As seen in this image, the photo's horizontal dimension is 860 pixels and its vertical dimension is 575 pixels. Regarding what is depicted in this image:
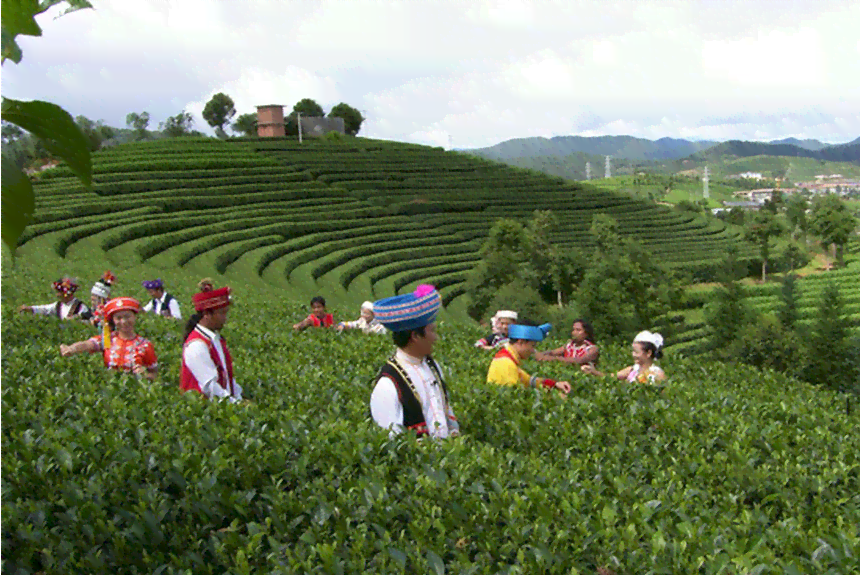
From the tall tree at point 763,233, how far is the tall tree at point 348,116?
45.6 meters

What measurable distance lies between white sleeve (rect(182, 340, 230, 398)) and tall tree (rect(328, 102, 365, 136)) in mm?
86654

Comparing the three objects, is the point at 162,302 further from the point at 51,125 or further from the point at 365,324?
the point at 51,125

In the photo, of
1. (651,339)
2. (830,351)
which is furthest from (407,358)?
(830,351)

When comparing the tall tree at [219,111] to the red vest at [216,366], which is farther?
the tall tree at [219,111]

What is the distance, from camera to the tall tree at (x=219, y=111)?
291 feet

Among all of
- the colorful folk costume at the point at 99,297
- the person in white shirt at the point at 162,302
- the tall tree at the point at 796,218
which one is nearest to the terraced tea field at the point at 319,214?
the person in white shirt at the point at 162,302

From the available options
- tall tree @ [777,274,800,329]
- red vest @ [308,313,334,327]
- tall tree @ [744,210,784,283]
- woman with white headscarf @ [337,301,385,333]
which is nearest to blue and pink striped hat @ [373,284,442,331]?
woman with white headscarf @ [337,301,385,333]

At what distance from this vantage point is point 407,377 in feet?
13.1

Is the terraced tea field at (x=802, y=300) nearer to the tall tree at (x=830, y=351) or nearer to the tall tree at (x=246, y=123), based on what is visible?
the tall tree at (x=830, y=351)

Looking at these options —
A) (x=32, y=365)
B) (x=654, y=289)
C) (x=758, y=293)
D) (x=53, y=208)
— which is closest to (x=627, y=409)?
(x=32, y=365)

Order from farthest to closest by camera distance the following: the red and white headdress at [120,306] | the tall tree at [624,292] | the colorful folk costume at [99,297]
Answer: the tall tree at [624,292], the colorful folk costume at [99,297], the red and white headdress at [120,306]

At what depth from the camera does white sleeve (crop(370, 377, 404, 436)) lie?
4004 millimetres

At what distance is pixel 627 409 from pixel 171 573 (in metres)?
3.53

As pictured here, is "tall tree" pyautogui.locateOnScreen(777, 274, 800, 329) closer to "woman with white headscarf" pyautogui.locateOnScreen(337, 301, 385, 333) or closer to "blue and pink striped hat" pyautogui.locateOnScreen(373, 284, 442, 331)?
"woman with white headscarf" pyautogui.locateOnScreen(337, 301, 385, 333)
